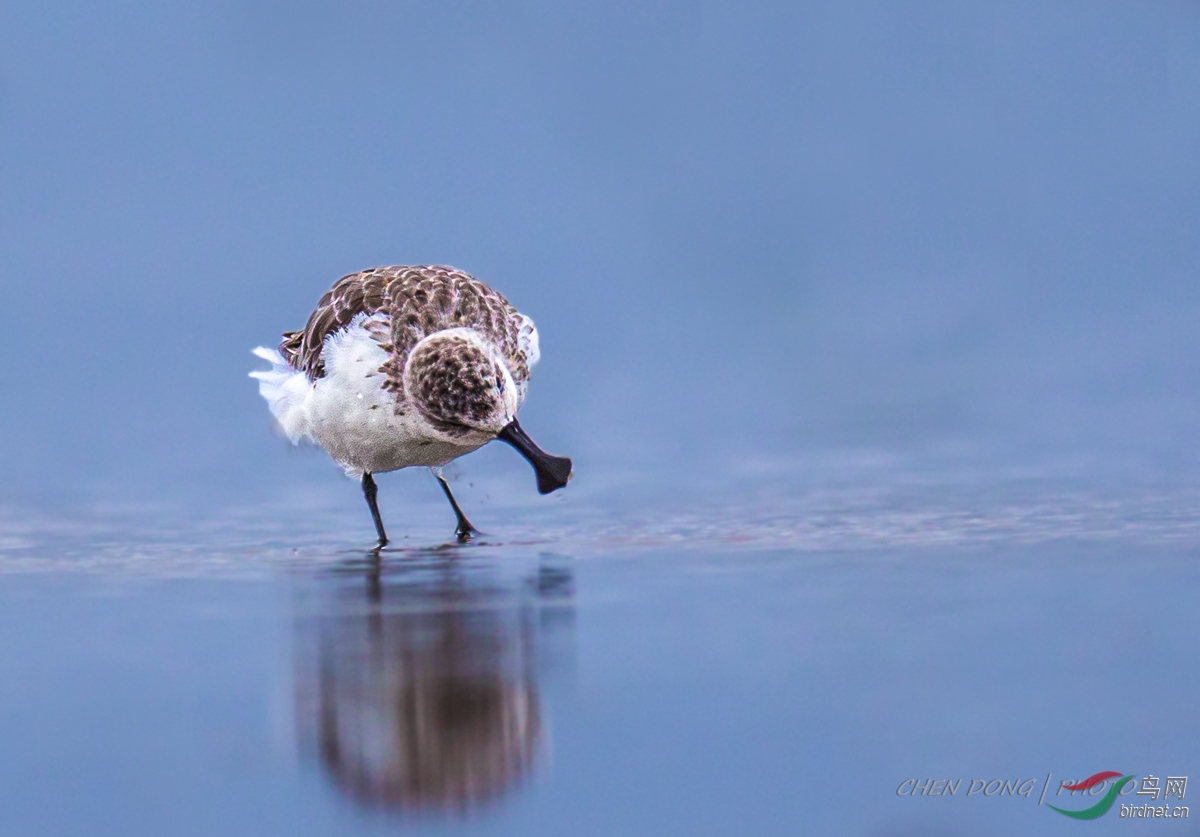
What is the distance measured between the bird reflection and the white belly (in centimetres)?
108

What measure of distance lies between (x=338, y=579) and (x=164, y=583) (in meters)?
1.09

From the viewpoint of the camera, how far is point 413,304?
12.0 m

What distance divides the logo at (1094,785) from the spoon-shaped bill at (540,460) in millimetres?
5170

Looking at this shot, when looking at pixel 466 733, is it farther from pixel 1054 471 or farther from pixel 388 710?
pixel 1054 471

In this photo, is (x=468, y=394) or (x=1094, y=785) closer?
(x=1094, y=785)

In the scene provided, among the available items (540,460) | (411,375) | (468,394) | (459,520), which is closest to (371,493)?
(459,520)

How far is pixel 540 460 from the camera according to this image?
1143 cm

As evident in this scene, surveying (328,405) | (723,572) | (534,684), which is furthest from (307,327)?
(534,684)

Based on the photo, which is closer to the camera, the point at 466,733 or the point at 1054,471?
the point at 466,733

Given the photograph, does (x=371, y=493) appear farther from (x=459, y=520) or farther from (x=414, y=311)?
(x=414, y=311)

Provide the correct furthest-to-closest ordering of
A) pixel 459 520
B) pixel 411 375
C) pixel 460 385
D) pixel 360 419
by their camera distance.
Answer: pixel 459 520
pixel 360 419
pixel 411 375
pixel 460 385

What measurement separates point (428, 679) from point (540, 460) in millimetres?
3343

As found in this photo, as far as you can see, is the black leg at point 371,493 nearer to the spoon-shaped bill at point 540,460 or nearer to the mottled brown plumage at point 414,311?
the mottled brown plumage at point 414,311

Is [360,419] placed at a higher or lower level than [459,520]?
higher
